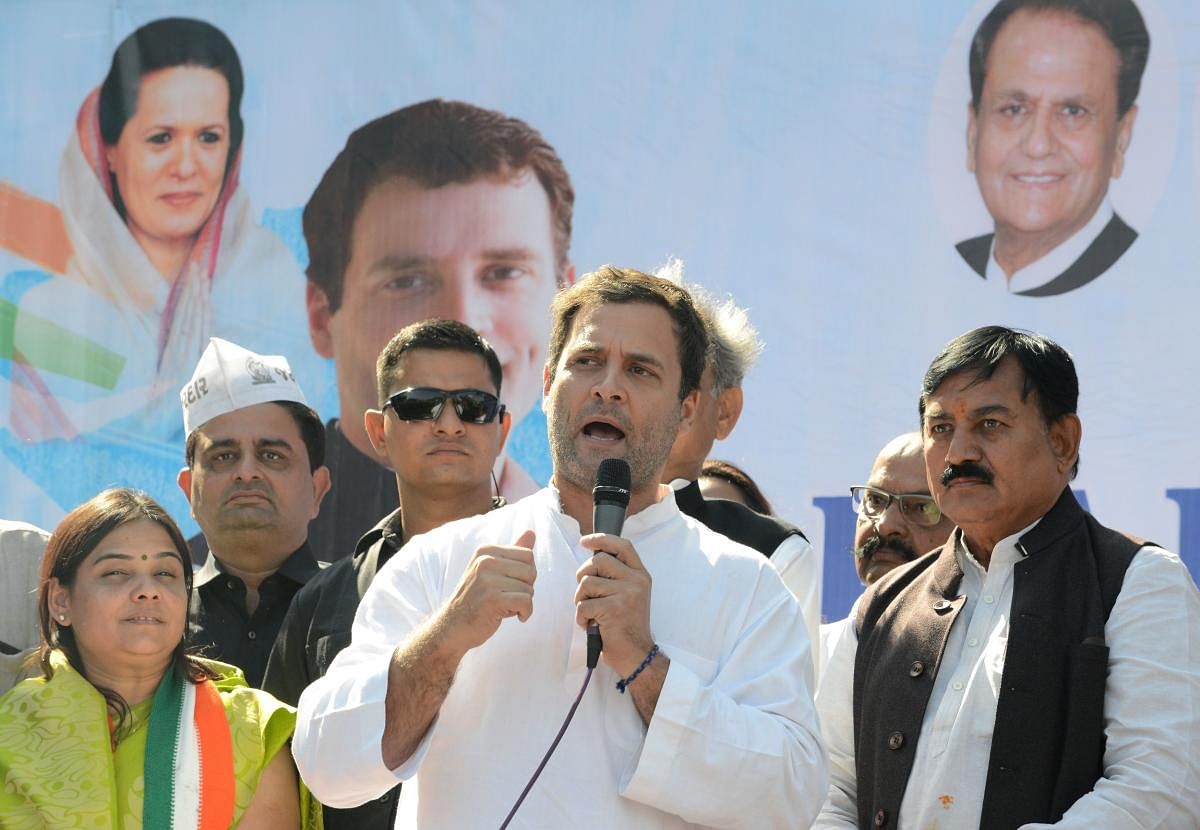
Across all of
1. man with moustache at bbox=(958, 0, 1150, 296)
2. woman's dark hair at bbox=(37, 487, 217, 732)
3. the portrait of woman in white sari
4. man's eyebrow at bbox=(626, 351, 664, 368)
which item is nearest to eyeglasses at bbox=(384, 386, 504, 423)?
woman's dark hair at bbox=(37, 487, 217, 732)

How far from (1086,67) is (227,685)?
10.1 ft

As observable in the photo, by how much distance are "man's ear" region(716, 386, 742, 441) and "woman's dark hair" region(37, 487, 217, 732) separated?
63.4 inches

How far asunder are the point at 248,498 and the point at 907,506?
5.98 ft

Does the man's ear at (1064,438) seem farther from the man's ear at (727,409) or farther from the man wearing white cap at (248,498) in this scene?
the man wearing white cap at (248,498)

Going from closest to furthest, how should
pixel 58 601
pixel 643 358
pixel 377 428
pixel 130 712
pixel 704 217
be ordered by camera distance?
pixel 643 358 < pixel 130 712 < pixel 58 601 < pixel 377 428 < pixel 704 217

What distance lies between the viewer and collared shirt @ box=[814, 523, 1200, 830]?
2.58 m

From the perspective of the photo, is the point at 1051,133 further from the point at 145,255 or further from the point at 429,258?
the point at 145,255

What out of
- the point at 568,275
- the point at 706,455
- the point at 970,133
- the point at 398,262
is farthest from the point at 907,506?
the point at 398,262

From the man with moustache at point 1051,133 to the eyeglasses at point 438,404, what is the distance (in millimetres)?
1798

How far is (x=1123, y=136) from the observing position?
4480 millimetres

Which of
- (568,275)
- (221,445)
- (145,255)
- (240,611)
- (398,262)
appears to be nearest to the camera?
(240,611)

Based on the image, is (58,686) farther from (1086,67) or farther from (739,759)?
(1086,67)

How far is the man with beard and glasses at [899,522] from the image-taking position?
4105 millimetres

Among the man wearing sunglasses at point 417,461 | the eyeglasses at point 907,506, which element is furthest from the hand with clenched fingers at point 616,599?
the eyeglasses at point 907,506
